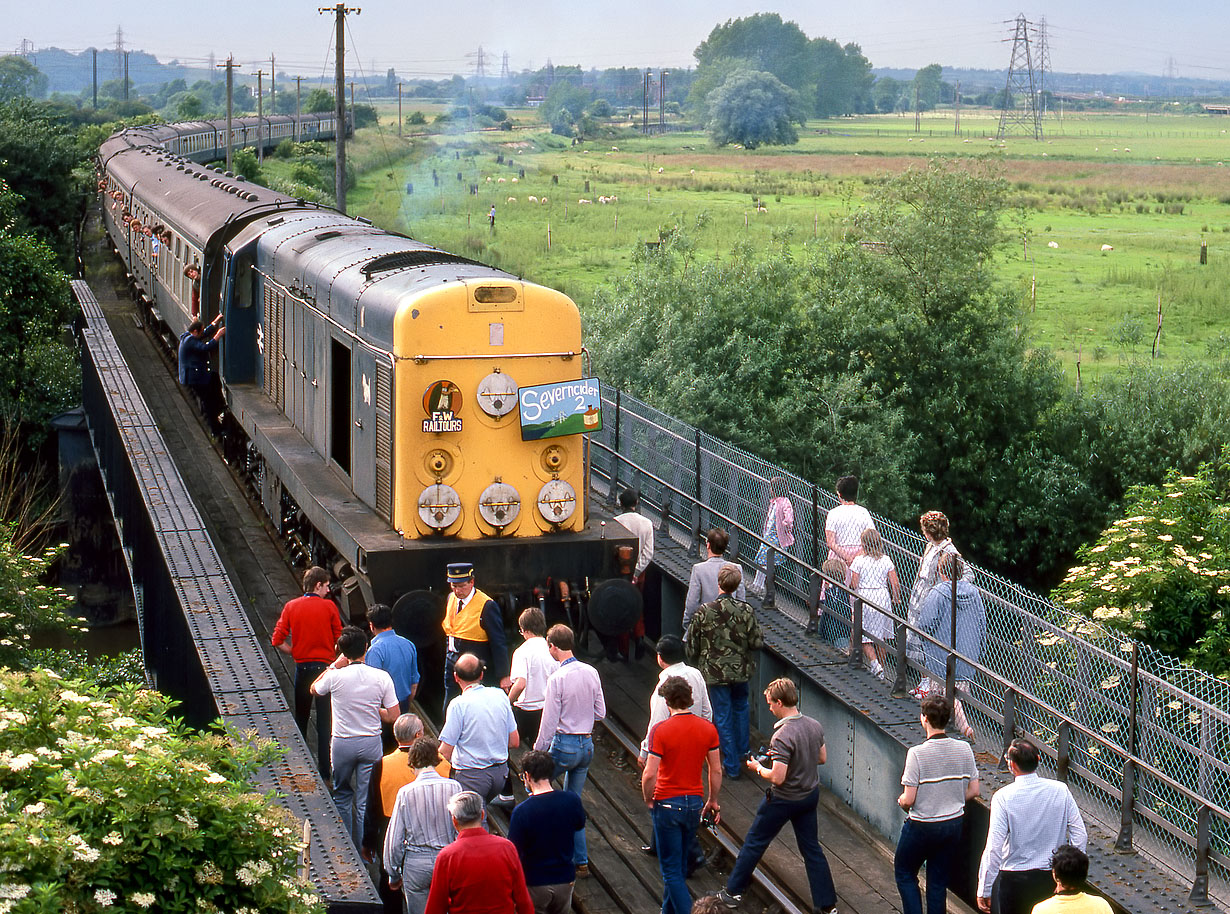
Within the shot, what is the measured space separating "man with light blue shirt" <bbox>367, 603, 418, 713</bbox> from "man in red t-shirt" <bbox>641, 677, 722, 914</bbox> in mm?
2145

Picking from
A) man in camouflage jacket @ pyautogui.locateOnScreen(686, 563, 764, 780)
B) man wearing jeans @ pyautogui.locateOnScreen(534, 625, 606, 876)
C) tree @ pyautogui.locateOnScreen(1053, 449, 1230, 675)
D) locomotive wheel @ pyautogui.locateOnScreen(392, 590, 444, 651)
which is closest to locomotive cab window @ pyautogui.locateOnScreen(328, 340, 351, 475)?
locomotive wheel @ pyautogui.locateOnScreen(392, 590, 444, 651)

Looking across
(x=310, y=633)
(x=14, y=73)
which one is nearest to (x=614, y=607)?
(x=310, y=633)

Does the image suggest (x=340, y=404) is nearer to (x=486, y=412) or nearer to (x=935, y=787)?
(x=486, y=412)

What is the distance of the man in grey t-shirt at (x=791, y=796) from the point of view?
8828 mm

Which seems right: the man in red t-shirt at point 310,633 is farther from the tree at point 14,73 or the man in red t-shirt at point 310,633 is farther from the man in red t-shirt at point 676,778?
the tree at point 14,73

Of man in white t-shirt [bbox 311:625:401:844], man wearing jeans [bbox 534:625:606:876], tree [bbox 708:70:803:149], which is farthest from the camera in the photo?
tree [bbox 708:70:803:149]

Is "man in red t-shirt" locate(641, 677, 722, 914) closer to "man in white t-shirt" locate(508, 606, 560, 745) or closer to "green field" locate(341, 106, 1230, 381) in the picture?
"man in white t-shirt" locate(508, 606, 560, 745)

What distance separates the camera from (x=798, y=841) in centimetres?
916

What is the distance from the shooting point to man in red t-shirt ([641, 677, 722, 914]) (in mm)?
8773

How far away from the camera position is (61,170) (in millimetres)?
43875

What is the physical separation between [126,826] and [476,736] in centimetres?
392

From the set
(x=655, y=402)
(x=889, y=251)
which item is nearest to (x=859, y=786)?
(x=655, y=402)

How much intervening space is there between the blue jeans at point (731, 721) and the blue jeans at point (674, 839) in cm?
211

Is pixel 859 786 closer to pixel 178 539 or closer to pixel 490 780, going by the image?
pixel 490 780
